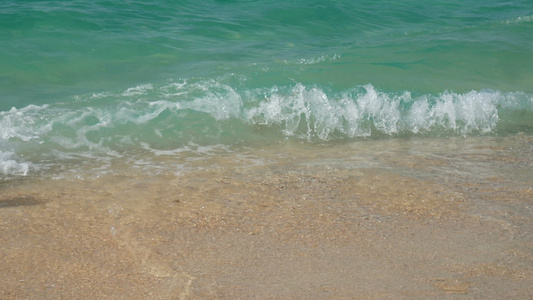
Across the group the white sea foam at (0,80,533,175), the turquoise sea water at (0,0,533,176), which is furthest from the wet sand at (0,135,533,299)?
the turquoise sea water at (0,0,533,176)

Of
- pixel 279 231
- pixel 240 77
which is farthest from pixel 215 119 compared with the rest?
pixel 279 231

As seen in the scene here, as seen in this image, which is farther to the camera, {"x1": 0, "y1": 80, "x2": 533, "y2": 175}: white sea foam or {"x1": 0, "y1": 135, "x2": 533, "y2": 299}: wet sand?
{"x1": 0, "y1": 80, "x2": 533, "y2": 175}: white sea foam

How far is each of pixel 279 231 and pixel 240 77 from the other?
4.41 meters

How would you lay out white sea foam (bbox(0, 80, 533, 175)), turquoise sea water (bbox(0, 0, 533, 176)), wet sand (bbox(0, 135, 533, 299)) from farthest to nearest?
turquoise sea water (bbox(0, 0, 533, 176)) → white sea foam (bbox(0, 80, 533, 175)) → wet sand (bbox(0, 135, 533, 299))

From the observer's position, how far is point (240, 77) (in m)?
7.97

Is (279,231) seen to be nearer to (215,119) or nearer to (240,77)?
(215,119)

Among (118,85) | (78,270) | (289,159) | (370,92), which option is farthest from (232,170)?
(118,85)

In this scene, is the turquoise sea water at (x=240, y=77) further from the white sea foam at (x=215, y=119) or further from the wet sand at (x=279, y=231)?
the wet sand at (x=279, y=231)

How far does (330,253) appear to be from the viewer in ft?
11.6

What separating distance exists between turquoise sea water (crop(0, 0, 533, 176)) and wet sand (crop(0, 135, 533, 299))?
3.05 ft

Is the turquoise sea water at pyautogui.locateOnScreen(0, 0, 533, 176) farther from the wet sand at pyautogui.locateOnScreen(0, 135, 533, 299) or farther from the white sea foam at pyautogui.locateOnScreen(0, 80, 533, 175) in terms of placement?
the wet sand at pyautogui.locateOnScreen(0, 135, 533, 299)

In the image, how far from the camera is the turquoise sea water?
622cm

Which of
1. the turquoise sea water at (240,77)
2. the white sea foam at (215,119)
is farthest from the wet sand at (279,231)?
the turquoise sea water at (240,77)

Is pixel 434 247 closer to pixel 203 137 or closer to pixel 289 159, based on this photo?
pixel 289 159
